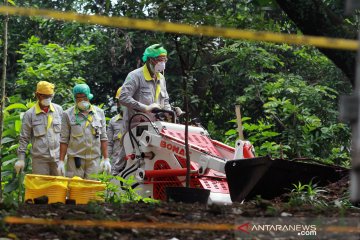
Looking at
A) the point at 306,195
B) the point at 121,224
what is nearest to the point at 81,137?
the point at 306,195

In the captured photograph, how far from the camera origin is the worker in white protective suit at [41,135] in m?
13.2

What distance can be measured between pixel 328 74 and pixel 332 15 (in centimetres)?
1157

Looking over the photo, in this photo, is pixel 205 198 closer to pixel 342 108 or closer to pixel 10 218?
pixel 10 218

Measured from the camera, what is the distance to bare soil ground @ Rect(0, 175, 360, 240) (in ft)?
21.7

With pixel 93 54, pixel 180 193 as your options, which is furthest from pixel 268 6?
pixel 93 54

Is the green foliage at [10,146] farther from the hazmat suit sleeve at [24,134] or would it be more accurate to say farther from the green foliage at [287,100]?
the green foliage at [287,100]

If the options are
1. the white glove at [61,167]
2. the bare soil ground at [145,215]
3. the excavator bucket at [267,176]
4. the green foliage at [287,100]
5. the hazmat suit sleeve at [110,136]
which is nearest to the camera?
the bare soil ground at [145,215]

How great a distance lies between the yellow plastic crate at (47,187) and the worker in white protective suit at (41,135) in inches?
118

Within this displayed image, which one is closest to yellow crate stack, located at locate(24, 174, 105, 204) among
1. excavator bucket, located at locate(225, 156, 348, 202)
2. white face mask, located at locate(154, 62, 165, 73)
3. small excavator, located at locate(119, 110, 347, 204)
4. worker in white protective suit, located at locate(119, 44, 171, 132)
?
small excavator, located at locate(119, 110, 347, 204)

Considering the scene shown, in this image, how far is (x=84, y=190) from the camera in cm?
997

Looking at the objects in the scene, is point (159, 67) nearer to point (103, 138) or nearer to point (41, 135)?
point (103, 138)

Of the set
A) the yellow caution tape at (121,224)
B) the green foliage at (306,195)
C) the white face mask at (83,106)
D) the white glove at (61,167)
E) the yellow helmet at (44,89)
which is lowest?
the yellow caution tape at (121,224)

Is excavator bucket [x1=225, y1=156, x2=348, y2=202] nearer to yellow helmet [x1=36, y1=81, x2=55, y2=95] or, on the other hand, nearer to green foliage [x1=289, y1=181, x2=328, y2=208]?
green foliage [x1=289, y1=181, x2=328, y2=208]

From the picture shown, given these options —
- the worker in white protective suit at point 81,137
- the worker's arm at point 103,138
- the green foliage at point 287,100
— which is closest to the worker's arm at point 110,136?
the green foliage at point 287,100
